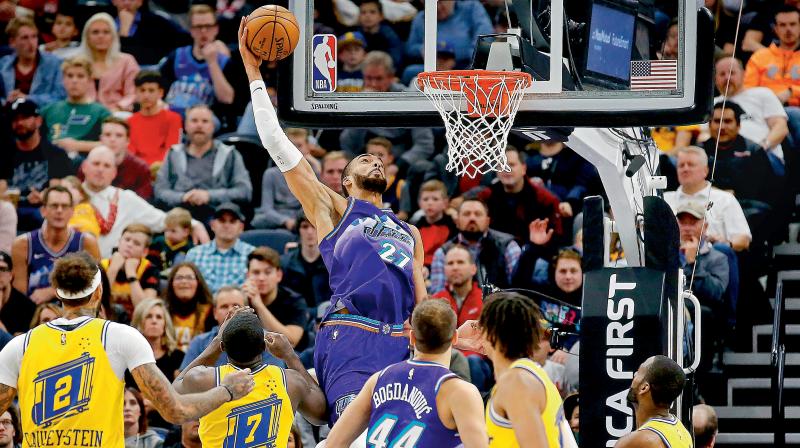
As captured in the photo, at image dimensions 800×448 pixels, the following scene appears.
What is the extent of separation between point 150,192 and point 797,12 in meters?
6.50

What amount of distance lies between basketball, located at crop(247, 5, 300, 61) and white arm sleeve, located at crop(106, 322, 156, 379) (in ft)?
6.30

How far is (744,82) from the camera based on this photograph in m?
12.5

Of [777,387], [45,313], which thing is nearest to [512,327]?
[777,387]

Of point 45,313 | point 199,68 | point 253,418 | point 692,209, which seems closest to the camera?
point 253,418

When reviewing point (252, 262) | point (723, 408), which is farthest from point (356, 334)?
point (723, 408)

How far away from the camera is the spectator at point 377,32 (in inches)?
547

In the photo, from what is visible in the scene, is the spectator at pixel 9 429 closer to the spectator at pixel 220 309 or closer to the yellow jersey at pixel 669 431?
the spectator at pixel 220 309

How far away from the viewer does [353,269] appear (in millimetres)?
7031

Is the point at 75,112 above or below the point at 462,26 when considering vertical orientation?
below

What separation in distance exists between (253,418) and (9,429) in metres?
3.64

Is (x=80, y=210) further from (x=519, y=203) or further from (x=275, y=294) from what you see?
(x=519, y=203)

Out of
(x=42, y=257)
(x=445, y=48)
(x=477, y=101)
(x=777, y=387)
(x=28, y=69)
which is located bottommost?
(x=777, y=387)

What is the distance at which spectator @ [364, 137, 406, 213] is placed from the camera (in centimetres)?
1231

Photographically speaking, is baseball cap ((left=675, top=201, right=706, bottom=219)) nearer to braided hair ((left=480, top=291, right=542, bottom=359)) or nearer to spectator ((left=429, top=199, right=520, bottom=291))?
spectator ((left=429, top=199, right=520, bottom=291))
